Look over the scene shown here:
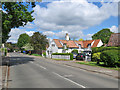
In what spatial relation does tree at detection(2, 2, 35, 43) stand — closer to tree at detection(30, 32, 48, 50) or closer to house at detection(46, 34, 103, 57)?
house at detection(46, 34, 103, 57)

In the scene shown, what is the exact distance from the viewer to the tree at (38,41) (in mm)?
60812

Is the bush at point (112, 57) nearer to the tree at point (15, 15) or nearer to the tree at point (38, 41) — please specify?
the tree at point (15, 15)

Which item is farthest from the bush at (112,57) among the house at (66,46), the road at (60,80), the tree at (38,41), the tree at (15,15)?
the tree at (38,41)

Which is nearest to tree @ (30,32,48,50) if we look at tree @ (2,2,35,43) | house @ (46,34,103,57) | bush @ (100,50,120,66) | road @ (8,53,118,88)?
house @ (46,34,103,57)

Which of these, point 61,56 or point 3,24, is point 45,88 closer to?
point 3,24

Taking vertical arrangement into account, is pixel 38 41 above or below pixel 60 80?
above

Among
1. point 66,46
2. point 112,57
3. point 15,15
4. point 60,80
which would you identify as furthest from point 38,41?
point 60,80

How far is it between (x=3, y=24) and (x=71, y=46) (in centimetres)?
3684

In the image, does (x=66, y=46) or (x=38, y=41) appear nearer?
(x=66, y=46)

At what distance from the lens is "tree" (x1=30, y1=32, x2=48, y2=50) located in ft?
200

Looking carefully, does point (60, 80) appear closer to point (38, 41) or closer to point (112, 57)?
point (112, 57)

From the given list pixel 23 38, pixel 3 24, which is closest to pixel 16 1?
pixel 3 24

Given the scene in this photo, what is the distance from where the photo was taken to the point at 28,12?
18.0 meters

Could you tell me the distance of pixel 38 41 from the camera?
61.7 meters
